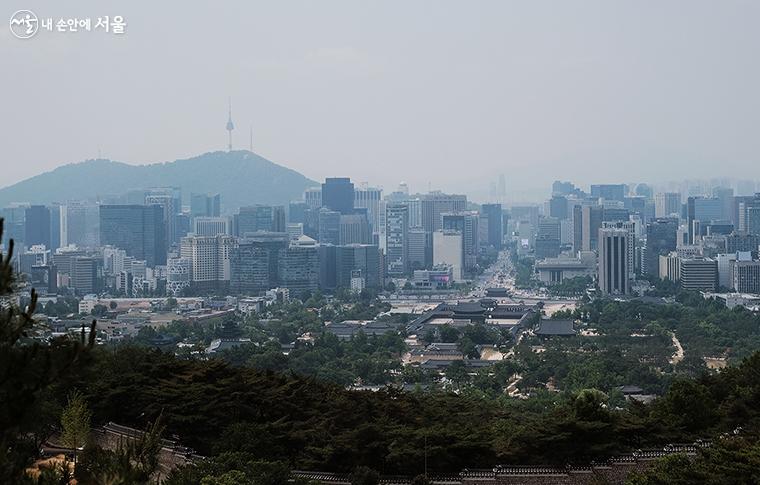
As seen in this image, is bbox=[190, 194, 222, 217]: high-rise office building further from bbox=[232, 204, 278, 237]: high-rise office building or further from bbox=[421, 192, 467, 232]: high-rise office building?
bbox=[421, 192, 467, 232]: high-rise office building

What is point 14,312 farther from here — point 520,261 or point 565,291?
point 520,261

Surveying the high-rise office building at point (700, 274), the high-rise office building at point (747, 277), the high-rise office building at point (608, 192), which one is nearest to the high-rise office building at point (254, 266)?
the high-rise office building at point (700, 274)

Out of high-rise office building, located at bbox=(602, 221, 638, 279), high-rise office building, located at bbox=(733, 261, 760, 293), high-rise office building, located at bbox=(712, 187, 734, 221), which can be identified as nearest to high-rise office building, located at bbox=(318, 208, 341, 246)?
high-rise office building, located at bbox=(602, 221, 638, 279)

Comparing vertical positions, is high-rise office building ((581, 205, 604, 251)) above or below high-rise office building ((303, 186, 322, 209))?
below

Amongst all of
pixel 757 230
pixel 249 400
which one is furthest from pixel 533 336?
pixel 757 230

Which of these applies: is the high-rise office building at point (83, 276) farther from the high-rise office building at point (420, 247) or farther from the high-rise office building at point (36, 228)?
the high-rise office building at point (420, 247)
